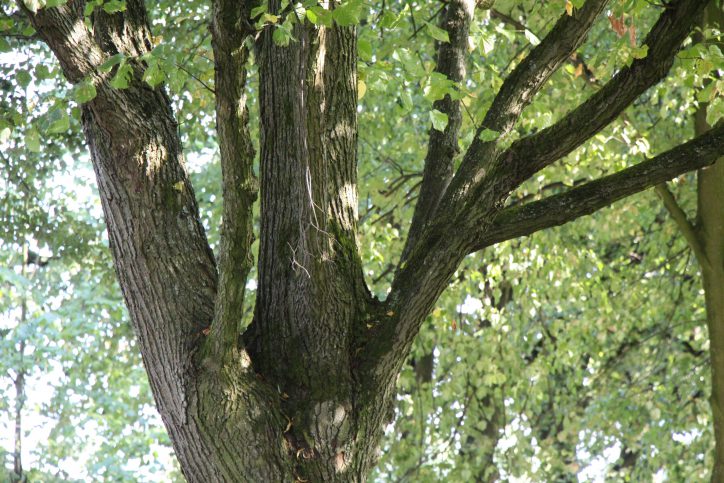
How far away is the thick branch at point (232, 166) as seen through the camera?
9.57ft

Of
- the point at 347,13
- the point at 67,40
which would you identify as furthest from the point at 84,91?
the point at 347,13

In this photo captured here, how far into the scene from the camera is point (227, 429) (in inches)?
120

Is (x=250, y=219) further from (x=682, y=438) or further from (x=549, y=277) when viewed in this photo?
(x=682, y=438)

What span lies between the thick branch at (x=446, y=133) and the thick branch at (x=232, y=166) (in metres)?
1.03

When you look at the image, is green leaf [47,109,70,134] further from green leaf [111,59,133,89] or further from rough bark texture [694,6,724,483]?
rough bark texture [694,6,724,483]

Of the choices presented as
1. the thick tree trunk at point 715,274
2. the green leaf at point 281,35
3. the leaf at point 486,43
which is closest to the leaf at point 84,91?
the green leaf at point 281,35

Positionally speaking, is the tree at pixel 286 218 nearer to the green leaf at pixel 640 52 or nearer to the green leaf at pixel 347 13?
the green leaf at pixel 640 52

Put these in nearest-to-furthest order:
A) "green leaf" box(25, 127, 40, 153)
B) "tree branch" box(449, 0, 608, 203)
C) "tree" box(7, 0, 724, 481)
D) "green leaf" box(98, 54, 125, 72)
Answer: "green leaf" box(98, 54, 125, 72) → "tree" box(7, 0, 724, 481) → "tree branch" box(449, 0, 608, 203) → "green leaf" box(25, 127, 40, 153)

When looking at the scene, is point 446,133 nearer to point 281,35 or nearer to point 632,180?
point 632,180

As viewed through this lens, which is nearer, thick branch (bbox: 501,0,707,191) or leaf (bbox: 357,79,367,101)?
thick branch (bbox: 501,0,707,191)

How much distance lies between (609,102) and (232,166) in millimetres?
1318

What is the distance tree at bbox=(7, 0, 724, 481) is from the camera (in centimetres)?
304

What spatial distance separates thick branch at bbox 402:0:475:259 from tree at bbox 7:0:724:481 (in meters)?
0.44

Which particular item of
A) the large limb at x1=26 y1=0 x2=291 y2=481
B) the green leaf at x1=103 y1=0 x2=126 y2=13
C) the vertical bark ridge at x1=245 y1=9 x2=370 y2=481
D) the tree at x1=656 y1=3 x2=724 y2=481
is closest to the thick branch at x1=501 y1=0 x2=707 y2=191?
the vertical bark ridge at x1=245 y1=9 x2=370 y2=481
